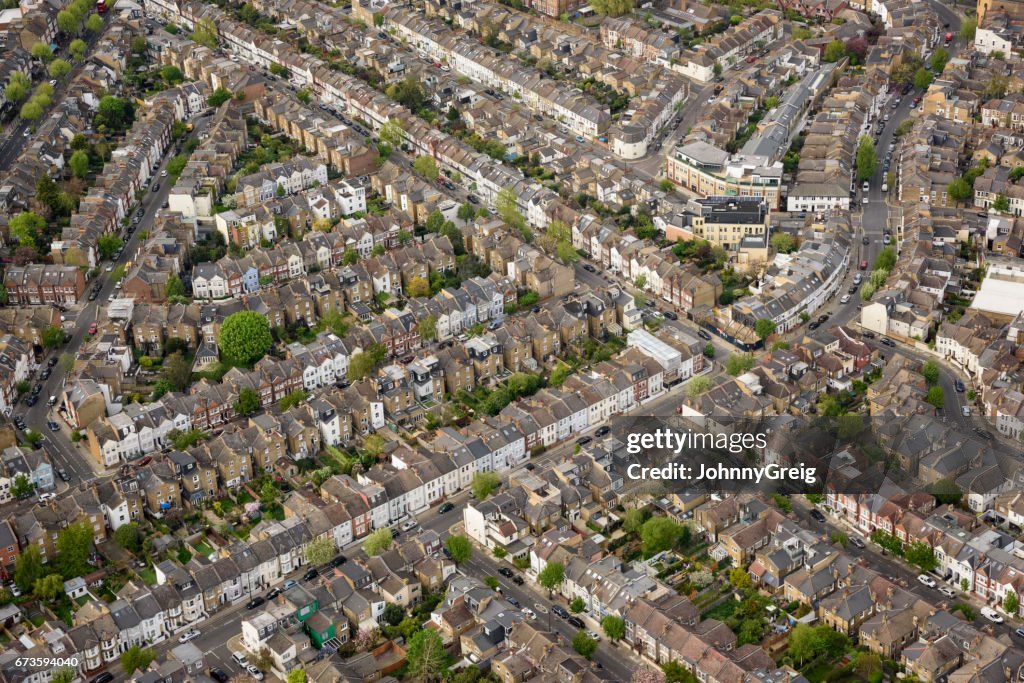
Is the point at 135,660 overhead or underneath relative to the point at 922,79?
underneath

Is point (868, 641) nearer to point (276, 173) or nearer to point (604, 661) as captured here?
point (604, 661)

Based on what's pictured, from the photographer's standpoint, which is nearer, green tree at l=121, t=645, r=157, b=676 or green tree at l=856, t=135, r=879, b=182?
green tree at l=121, t=645, r=157, b=676

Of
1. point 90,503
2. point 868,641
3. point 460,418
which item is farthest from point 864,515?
point 90,503

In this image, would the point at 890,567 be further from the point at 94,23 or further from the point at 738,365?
the point at 94,23

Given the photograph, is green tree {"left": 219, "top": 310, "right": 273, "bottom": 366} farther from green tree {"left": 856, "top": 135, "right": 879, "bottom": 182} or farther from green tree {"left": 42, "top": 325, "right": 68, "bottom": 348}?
green tree {"left": 856, "top": 135, "right": 879, "bottom": 182}

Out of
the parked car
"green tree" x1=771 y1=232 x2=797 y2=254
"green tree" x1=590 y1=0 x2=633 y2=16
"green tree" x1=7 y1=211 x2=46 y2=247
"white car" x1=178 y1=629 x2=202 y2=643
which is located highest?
"green tree" x1=590 y1=0 x2=633 y2=16

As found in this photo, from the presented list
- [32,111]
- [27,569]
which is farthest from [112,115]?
[27,569]

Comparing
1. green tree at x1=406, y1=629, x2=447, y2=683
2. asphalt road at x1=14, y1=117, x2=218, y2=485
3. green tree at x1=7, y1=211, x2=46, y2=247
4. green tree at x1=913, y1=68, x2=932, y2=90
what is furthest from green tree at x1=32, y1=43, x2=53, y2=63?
green tree at x1=406, y1=629, x2=447, y2=683
